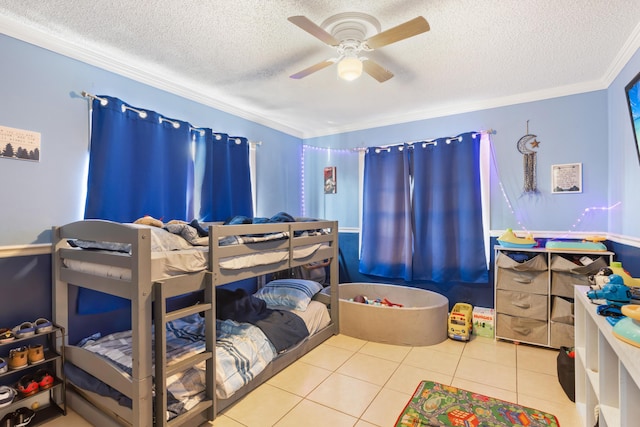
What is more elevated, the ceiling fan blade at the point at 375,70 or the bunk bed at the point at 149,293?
the ceiling fan blade at the point at 375,70

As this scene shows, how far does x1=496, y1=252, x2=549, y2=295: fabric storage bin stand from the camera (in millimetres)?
2758

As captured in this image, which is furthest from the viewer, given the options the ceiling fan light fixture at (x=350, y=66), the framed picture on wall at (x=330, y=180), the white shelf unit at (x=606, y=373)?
the framed picture on wall at (x=330, y=180)

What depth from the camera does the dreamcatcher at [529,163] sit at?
307 cm

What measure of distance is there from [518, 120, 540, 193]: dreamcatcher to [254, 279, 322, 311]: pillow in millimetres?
2353

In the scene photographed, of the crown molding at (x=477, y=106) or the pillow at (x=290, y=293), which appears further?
the pillow at (x=290, y=293)

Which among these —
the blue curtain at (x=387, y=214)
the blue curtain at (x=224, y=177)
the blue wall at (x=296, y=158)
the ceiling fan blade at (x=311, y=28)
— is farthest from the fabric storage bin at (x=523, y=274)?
the blue curtain at (x=224, y=177)

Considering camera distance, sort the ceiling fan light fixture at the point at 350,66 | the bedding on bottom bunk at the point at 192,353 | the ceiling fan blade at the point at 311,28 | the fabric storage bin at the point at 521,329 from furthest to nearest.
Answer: the fabric storage bin at the point at 521,329
the ceiling fan light fixture at the point at 350,66
the bedding on bottom bunk at the point at 192,353
the ceiling fan blade at the point at 311,28

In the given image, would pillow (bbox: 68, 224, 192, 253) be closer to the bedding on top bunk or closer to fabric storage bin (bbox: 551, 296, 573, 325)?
the bedding on top bunk

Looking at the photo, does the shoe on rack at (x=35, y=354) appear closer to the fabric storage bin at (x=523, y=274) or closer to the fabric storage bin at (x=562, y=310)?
the fabric storage bin at (x=523, y=274)

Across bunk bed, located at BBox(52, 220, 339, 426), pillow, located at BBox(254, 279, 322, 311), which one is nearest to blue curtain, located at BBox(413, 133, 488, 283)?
pillow, located at BBox(254, 279, 322, 311)

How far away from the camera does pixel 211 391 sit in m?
1.84

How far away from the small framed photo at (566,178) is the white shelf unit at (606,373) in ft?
4.49

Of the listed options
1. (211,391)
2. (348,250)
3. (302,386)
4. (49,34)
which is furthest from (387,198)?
(49,34)

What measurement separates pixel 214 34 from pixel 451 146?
2549mm
